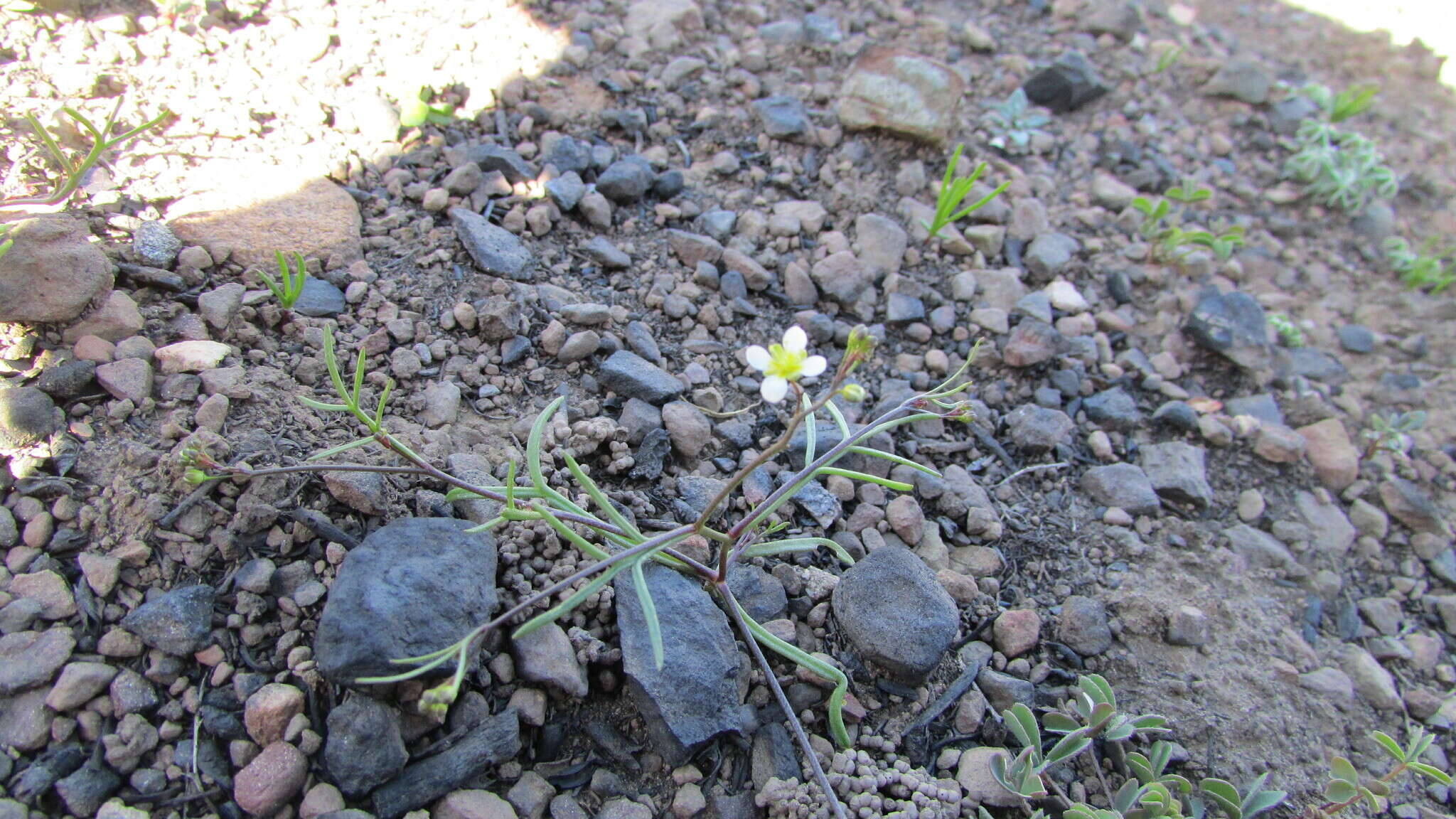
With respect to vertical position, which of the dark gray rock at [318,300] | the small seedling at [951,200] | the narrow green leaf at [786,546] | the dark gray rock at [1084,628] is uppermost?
the small seedling at [951,200]

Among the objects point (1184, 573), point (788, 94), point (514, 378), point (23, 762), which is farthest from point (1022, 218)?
point (23, 762)

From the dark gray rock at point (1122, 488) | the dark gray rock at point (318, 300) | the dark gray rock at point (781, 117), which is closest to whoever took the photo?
the dark gray rock at point (318, 300)

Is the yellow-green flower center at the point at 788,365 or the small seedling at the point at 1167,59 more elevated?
the small seedling at the point at 1167,59

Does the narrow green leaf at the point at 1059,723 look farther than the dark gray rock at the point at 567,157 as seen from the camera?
No

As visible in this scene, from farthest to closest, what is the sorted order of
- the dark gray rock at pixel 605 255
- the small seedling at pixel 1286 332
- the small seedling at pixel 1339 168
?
the small seedling at pixel 1339 168
the small seedling at pixel 1286 332
the dark gray rock at pixel 605 255

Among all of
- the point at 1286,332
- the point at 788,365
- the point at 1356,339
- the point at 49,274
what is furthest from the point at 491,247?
the point at 1356,339

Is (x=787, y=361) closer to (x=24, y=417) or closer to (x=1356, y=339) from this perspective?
(x=24, y=417)

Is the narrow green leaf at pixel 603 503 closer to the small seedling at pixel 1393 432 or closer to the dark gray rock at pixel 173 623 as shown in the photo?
the dark gray rock at pixel 173 623

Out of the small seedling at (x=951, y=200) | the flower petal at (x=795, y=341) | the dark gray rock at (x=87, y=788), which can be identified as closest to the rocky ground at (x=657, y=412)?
the dark gray rock at (x=87, y=788)
